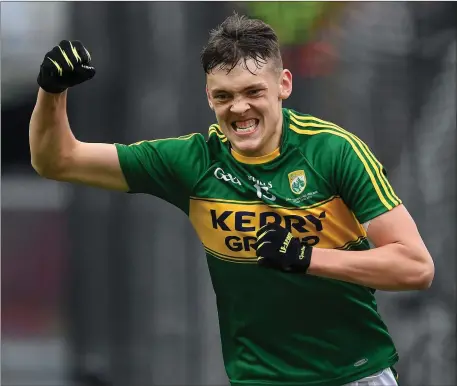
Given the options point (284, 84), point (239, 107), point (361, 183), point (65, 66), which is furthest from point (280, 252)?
point (65, 66)

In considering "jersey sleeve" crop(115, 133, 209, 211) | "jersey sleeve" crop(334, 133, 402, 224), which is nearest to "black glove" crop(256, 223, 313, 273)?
"jersey sleeve" crop(334, 133, 402, 224)

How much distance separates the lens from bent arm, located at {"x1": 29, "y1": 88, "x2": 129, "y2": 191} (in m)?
3.49

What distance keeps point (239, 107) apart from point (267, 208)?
418 mm

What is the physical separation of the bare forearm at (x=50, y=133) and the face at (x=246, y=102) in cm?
55

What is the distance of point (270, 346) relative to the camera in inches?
144

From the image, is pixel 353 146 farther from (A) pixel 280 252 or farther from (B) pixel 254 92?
(A) pixel 280 252

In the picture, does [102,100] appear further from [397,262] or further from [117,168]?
[397,262]

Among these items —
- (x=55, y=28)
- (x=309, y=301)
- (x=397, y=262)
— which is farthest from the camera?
(x=55, y=28)

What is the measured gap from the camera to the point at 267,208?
3535 mm

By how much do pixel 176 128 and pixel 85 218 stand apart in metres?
0.83

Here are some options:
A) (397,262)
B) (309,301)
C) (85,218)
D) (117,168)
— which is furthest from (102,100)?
(397,262)

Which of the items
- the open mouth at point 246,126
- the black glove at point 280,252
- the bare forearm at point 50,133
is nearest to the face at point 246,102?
the open mouth at point 246,126

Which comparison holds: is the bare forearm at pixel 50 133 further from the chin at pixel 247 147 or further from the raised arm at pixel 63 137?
the chin at pixel 247 147

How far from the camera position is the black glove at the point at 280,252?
3090 millimetres
